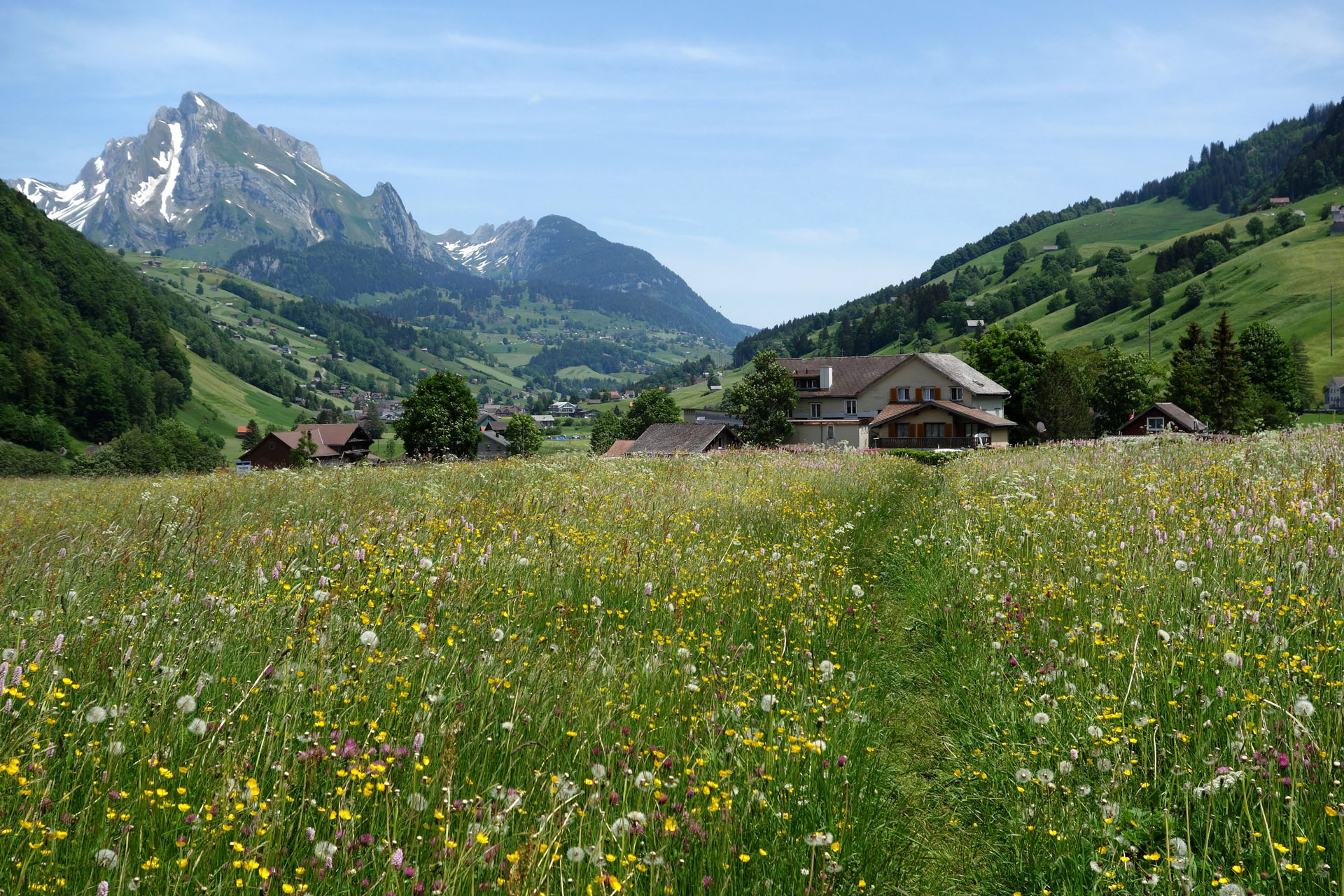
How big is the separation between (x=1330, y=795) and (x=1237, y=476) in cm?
856

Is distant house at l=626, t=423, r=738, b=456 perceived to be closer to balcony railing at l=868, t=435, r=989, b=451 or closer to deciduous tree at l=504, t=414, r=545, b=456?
balcony railing at l=868, t=435, r=989, b=451

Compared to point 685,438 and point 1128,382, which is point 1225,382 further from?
point 685,438

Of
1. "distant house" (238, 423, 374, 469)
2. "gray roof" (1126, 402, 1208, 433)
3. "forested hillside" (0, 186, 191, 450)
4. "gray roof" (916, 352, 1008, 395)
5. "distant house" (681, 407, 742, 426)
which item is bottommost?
"distant house" (238, 423, 374, 469)

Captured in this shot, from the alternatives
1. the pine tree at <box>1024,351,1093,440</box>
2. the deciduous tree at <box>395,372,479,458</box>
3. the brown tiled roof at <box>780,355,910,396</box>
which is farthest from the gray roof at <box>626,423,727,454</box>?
the pine tree at <box>1024,351,1093,440</box>

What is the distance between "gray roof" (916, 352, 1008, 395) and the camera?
274ft

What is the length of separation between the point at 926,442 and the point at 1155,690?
77.7 meters

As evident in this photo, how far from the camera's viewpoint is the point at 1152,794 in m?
4.12

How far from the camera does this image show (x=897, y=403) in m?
91.7

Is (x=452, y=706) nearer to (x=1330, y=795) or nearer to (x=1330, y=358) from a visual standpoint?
(x=1330, y=795)

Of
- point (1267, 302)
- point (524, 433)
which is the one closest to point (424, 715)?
point (524, 433)

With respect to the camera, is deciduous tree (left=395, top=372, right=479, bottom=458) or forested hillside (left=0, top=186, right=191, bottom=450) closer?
deciduous tree (left=395, top=372, right=479, bottom=458)

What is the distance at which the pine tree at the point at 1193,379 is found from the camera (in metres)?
77.4

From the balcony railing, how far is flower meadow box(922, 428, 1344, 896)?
6835cm

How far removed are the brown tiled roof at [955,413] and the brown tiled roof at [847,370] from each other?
1602cm
